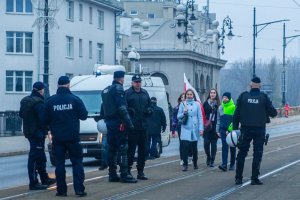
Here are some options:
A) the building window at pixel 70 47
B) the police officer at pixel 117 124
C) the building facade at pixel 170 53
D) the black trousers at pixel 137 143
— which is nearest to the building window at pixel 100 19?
the building facade at pixel 170 53

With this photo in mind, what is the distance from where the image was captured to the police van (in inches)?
945

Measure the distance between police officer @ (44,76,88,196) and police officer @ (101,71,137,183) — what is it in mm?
1803

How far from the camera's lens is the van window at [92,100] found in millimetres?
24812

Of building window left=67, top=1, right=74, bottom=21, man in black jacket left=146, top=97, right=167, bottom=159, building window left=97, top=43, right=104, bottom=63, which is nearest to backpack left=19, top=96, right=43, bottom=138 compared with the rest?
man in black jacket left=146, top=97, right=167, bottom=159

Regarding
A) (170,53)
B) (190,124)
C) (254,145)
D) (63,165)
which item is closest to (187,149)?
(190,124)

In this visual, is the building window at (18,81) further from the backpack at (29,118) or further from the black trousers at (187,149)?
the backpack at (29,118)

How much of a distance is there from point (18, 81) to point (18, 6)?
16.1 feet

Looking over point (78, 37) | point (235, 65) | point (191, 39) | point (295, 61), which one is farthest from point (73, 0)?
point (295, 61)

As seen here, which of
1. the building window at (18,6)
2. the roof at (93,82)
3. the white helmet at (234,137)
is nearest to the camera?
the white helmet at (234,137)

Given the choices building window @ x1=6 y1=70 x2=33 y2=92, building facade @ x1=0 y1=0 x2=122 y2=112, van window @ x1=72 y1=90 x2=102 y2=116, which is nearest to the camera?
van window @ x1=72 y1=90 x2=102 y2=116

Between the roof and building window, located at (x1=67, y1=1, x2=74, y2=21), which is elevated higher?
building window, located at (x1=67, y1=1, x2=74, y2=21)

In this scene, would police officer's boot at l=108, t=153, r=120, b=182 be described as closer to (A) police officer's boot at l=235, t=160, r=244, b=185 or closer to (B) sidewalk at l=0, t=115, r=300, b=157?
(A) police officer's boot at l=235, t=160, r=244, b=185

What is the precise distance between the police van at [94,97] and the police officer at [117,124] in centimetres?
520

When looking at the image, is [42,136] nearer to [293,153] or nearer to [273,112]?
[273,112]
